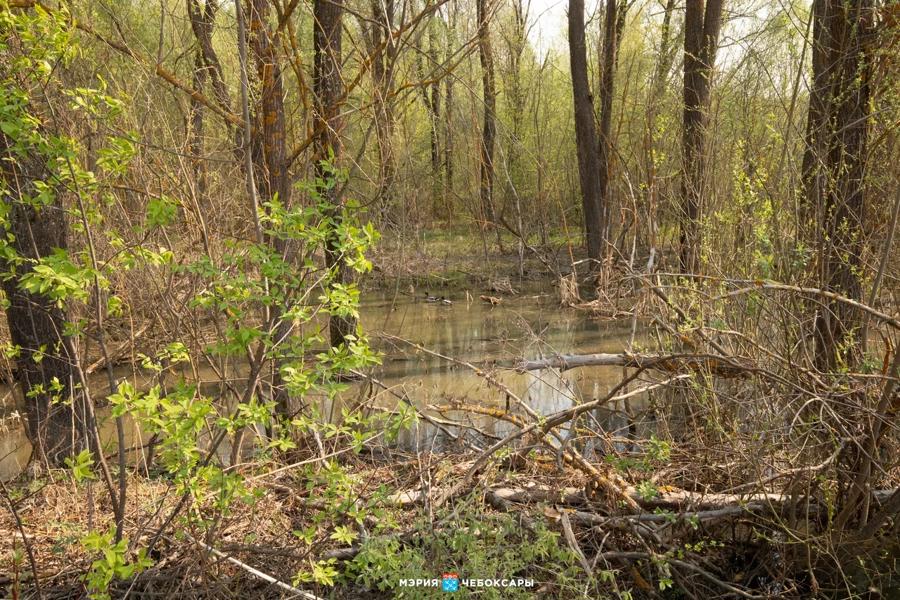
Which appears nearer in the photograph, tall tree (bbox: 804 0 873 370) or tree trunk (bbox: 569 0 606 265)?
tall tree (bbox: 804 0 873 370)

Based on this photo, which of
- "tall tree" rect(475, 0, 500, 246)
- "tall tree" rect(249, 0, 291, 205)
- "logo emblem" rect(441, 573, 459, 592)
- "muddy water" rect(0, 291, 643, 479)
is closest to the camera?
"logo emblem" rect(441, 573, 459, 592)

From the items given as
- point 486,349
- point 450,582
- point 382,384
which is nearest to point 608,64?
point 486,349

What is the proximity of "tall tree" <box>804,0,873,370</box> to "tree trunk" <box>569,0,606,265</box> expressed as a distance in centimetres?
696

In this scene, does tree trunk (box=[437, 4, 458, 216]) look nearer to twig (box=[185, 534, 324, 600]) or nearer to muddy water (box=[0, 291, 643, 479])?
muddy water (box=[0, 291, 643, 479])

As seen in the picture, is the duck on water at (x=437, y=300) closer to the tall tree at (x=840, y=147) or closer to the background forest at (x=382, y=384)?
the background forest at (x=382, y=384)

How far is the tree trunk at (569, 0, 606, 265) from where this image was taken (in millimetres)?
10797

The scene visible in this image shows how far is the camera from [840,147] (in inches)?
143

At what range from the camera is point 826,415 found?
322cm

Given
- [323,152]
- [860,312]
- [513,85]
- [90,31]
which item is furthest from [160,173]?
[513,85]

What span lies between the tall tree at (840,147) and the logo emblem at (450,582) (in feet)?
6.88

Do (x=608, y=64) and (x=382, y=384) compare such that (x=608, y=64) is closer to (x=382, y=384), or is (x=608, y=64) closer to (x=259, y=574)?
(x=382, y=384)

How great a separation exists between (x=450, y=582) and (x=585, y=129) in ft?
31.8

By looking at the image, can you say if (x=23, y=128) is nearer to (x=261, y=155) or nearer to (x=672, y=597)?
(x=261, y=155)

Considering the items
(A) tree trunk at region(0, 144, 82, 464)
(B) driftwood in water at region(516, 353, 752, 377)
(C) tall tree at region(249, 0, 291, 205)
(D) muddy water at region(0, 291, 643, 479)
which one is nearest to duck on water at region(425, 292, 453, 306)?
(D) muddy water at region(0, 291, 643, 479)
